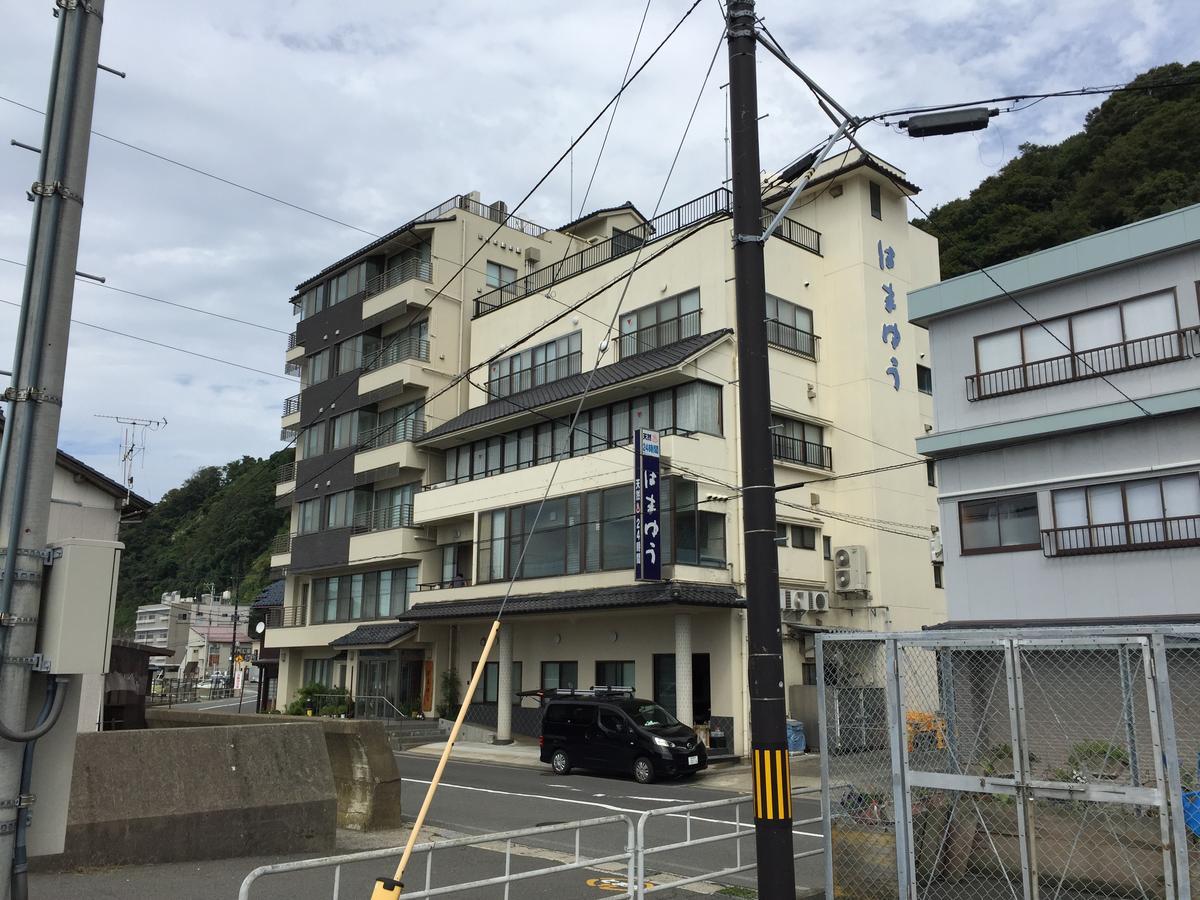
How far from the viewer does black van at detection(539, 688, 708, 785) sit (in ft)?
71.6

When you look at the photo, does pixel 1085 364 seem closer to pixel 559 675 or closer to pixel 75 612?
pixel 75 612

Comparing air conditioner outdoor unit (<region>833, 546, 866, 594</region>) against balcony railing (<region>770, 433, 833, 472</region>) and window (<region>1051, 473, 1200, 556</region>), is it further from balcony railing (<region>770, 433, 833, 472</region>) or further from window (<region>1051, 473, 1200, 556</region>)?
window (<region>1051, 473, 1200, 556</region>)

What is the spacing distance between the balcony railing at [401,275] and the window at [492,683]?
1681cm

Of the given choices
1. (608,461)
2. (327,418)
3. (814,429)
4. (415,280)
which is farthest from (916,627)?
(327,418)

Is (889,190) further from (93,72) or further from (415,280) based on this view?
(93,72)

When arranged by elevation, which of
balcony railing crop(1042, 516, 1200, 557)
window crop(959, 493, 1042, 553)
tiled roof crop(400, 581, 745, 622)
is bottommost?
Result: tiled roof crop(400, 581, 745, 622)

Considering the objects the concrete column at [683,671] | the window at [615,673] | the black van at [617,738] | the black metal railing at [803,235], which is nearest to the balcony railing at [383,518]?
the window at [615,673]

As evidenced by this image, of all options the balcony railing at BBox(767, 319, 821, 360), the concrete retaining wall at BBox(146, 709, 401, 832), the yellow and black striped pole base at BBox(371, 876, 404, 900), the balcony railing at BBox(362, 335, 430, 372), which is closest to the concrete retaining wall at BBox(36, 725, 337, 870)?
the concrete retaining wall at BBox(146, 709, 401, 832)

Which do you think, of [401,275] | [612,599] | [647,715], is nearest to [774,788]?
[647,715]

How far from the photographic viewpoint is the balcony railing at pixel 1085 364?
18344mm

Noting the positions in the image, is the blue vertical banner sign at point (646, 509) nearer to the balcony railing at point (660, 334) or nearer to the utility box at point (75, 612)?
the balcony railing at point (660, 334)

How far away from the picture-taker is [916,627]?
31.8 m

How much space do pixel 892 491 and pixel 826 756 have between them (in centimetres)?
2447

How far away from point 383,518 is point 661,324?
55.9ft
